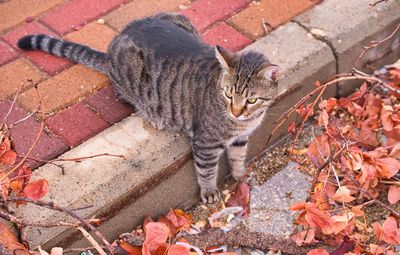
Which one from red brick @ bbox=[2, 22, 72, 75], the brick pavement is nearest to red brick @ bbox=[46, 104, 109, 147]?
the brick pavement

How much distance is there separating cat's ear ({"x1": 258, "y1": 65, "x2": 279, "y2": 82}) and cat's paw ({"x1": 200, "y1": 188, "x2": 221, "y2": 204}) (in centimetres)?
61

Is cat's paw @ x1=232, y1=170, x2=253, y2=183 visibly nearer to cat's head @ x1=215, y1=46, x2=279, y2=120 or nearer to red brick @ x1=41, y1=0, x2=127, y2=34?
cat's head @ x1=215, y1=46, x2=279, y2=120

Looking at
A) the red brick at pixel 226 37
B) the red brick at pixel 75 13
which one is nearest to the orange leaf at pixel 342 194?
the red brick at pixel 226 37

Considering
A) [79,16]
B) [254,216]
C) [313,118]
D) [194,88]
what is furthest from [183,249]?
[79,16]

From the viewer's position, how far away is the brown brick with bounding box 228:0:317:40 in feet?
10.6

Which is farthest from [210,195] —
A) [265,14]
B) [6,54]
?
[6,54]

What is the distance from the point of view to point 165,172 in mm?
2646

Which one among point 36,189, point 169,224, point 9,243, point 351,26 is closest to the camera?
point 9,243

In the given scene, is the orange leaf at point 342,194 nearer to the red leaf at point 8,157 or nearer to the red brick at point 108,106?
the red brick at point 108,106

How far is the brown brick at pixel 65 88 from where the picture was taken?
2.91 metres

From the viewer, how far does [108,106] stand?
293 centimetres

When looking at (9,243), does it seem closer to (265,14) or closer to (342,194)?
(342,194)

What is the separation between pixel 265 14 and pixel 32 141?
1.42 m

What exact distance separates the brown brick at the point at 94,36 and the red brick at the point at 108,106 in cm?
35
